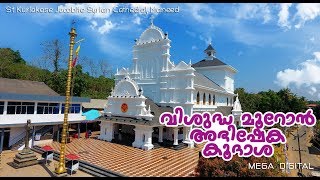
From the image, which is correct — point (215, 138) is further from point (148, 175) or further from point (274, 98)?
point (274, 98)

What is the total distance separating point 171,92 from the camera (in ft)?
85.5

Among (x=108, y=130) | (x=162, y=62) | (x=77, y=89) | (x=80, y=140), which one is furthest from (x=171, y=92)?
(x=77, y=89)

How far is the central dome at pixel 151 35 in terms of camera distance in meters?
26.7

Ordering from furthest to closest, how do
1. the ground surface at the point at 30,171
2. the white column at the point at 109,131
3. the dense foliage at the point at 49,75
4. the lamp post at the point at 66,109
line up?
the dense foliage at the point at 49,75 < the white column at the point at 109,131 < the ground surface at the point at 30,171 < the lamp post at the point at 66,109

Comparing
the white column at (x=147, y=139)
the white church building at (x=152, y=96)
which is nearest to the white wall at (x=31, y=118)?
the white church building at (x=152, y=96)

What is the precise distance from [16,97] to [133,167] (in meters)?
11.7

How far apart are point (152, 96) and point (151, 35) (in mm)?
6996

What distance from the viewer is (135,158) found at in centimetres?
1873

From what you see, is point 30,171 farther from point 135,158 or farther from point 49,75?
point 49,75

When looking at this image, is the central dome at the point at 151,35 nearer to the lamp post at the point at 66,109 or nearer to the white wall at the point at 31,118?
the white wall at the point at 31,118

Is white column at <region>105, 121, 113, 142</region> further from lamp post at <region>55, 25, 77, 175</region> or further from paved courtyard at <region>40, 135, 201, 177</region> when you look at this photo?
lamp post at <region>55, 25, 77, 175</region>

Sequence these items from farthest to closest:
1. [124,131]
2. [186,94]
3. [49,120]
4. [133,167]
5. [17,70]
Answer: [17,70] → [124,131] → [186,94] → [49,120] → [133,167]

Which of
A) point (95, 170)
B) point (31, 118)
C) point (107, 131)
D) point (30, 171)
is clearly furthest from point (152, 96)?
point (30, 171)

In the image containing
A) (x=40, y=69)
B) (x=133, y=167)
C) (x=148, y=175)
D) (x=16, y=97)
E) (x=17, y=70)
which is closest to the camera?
(x=148, y=175)
